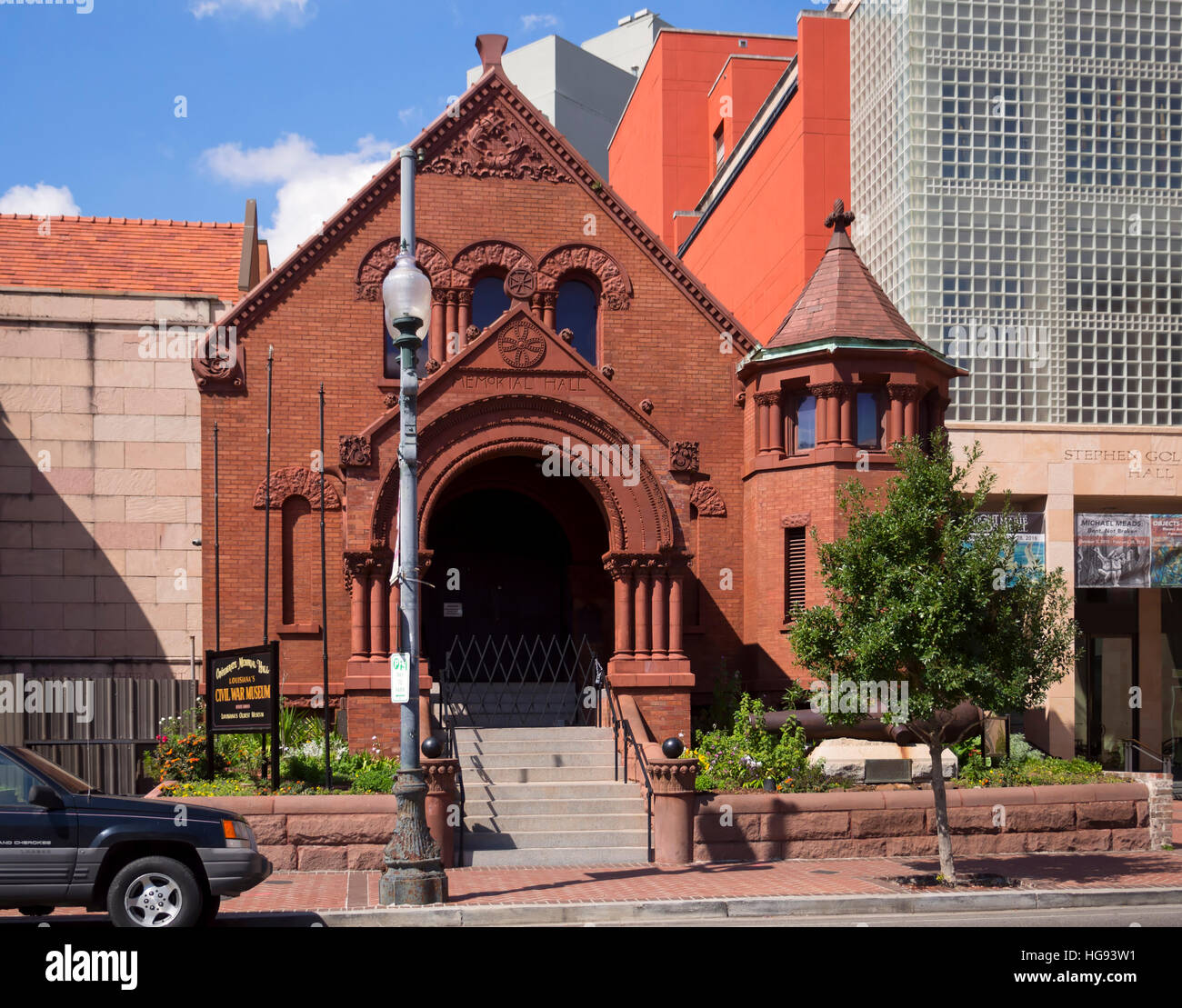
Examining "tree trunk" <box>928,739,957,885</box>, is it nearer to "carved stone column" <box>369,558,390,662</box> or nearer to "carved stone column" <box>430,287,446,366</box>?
"carved stone column" <box>369,558,390,662</box>

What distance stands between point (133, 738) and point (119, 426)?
694 centimetres

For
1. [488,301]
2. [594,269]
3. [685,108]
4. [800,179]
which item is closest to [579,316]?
[594,269]

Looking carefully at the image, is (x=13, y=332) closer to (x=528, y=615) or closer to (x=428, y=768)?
(x=528, y=615)

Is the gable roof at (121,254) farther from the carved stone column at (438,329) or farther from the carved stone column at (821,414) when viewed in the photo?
the carved stone column at (821,414)

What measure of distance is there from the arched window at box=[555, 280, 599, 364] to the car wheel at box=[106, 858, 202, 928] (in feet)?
52.1

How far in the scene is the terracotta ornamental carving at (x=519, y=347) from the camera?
73.4 ft

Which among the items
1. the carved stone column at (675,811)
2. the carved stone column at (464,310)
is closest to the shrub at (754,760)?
the carved stone column at (675,811)

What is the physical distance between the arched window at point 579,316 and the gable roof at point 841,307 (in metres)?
3.46

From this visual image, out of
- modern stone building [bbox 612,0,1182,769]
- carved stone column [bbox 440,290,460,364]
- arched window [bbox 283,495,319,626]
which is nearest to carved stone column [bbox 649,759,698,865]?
arched window [bbox 283,495,319,626]

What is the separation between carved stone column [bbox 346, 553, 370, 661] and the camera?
69.5 ft

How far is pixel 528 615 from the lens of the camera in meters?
26.3

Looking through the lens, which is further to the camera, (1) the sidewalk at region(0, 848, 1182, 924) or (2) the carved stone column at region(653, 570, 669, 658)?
(2) the carved stone column at region(653, 570, 669, 658)

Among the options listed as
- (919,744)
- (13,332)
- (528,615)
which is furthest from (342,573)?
(919,744)

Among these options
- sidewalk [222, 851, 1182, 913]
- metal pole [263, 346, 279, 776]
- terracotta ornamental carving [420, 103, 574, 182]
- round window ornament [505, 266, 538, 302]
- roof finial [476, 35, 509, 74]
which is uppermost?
roof finial [476, 35, 509, 74]
